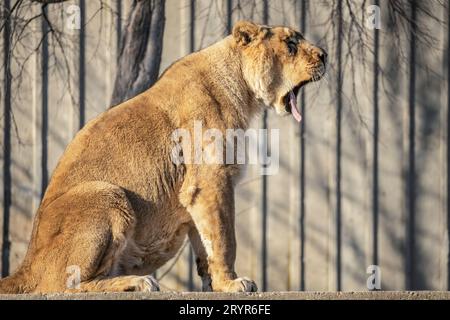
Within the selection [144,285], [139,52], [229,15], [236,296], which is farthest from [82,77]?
[236,296]

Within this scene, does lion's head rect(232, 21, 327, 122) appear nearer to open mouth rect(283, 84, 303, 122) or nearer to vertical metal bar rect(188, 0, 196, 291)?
open mouth rect(283, 84, 303, 122)

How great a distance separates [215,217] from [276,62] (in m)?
1.06

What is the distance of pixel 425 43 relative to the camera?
7.94 metres

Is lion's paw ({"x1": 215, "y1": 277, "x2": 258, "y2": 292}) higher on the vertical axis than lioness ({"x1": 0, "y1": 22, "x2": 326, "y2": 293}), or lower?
lower

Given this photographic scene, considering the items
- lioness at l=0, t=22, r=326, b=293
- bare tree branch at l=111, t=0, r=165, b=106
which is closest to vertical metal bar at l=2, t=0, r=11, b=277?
bare tree branch at l=111, t=0, r=165, b=106

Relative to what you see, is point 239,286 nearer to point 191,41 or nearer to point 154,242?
point 154,242

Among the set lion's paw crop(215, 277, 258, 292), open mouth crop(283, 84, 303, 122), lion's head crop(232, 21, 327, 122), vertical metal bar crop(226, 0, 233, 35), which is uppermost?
vertical metal bar crop(226, 0, 233, 35)

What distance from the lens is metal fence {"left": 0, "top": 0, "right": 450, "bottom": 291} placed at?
7816 millimetres

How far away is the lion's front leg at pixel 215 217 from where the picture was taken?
5164mm

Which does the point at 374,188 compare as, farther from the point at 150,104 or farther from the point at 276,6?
the point at 150,104

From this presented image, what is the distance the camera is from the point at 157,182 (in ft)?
17.2

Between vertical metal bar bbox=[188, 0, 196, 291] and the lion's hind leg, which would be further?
vertical metal bar bbox=[188, 0, 196, 291]

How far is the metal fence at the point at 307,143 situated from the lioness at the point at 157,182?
219cm
